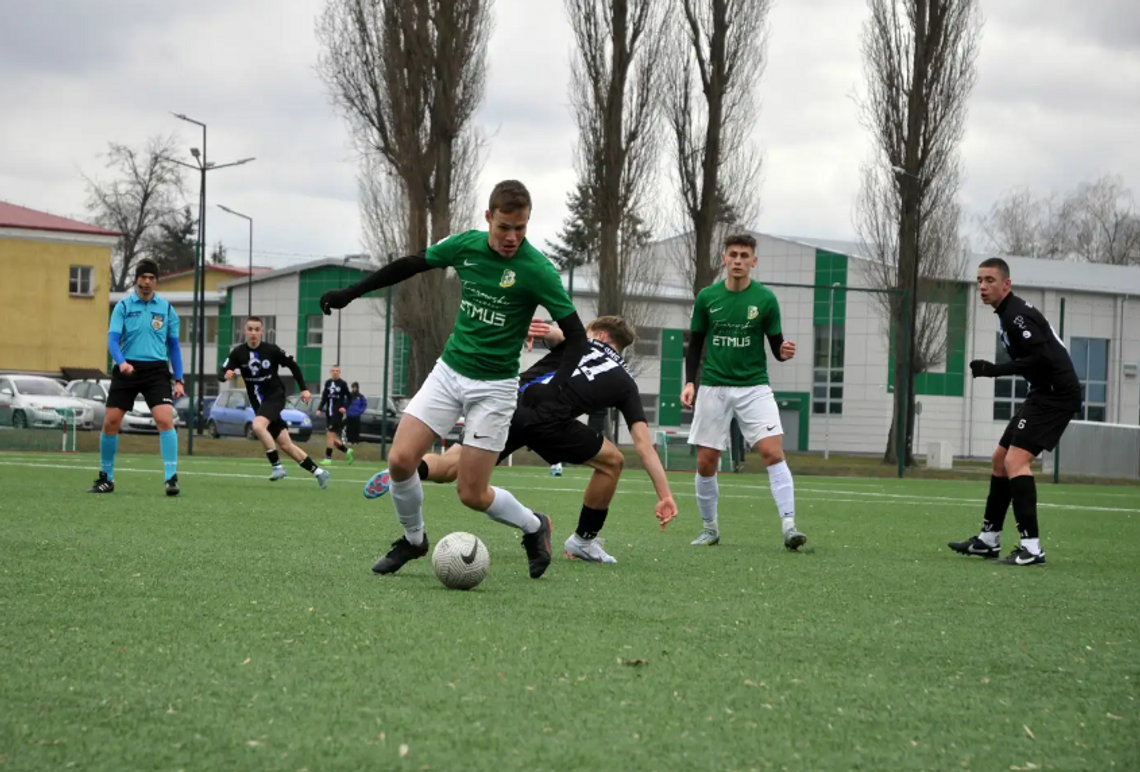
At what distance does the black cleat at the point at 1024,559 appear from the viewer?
8.95 m

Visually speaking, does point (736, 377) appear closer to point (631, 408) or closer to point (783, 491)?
point (783, 491)

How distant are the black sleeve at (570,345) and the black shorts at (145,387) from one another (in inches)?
274

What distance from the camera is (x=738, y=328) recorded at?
987cm

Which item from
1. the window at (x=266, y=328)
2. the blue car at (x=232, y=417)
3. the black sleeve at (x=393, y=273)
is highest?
the window at (x=266, y=328)

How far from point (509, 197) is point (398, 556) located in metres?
1.87

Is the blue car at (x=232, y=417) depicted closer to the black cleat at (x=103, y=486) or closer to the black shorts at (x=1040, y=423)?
the black cleat at (x=103, y=486)

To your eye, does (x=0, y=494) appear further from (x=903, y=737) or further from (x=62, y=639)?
(x=903, y=737)

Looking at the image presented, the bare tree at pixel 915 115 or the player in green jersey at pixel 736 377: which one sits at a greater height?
the bare tree at pixel 915 115

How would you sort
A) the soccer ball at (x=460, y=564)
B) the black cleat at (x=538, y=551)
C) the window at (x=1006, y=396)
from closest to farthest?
the soccer ball at (x=460, y=564) < the black cleat at (x=538, y=551) < the window at (x=1006, y=396)

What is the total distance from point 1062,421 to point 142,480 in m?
10.7

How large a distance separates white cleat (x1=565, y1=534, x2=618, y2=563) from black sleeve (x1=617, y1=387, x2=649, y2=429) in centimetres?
84

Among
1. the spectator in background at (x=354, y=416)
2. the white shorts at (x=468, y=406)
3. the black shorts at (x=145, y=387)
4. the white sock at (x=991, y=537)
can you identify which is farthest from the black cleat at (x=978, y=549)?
the spectator in background at (x=354, y=416)

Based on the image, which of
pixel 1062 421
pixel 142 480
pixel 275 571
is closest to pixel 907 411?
pixel 142 480

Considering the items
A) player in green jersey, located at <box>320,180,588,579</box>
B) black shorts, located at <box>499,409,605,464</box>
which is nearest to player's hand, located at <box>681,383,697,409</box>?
black shorts, located at <box>499,409,605,464</box>
